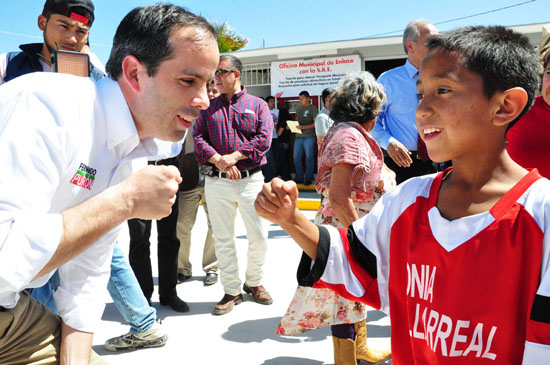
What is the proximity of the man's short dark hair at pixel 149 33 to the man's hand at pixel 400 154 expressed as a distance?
7.49 feet

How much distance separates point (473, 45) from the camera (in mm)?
1438

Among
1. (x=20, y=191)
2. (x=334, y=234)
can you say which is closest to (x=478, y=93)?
(x=334, y=234)

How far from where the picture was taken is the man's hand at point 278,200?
5.24 feet

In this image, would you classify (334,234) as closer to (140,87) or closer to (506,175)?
(506,175)

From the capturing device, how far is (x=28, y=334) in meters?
1.66

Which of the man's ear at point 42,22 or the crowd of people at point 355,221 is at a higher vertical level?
the man's ear at point 42,22

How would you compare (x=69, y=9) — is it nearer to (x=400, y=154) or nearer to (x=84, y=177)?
(x=84, y=177)

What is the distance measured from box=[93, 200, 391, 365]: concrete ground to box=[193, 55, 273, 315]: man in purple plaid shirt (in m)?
0.26

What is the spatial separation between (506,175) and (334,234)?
1.96ft

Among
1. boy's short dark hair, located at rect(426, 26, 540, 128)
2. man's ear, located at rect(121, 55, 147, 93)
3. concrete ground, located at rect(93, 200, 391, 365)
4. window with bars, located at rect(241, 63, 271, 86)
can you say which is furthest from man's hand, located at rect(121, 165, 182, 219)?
window with bars, located at rect(241, 63, 271, 86)

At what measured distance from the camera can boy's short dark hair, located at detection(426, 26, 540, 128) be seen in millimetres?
1418

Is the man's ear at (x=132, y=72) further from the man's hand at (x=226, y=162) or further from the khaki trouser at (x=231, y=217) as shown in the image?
the khaki trouser at (x=231, y=217)

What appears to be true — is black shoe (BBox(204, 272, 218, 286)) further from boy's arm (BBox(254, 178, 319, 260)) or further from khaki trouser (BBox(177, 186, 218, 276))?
boy's arm (BBox(254, 178, 319, 260))

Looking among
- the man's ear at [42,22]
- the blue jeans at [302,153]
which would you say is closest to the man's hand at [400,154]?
the man's ear at [42,22]
